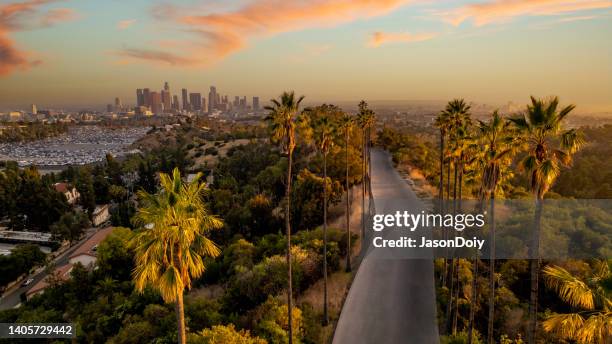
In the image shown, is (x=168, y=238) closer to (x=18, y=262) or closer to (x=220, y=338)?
(x=220, y=338)

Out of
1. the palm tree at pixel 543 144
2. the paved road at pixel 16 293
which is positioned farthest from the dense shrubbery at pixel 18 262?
the palm tree at pixel 543 144

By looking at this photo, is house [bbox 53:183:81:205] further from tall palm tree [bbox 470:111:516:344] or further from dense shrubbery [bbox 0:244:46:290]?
tall palm tree [bbox 470:111:516:344]

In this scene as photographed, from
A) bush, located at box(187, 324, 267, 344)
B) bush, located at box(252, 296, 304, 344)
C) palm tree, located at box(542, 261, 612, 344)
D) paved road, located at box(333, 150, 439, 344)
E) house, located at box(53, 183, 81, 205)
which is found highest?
palm tree, located at box(542, 261, 612, 344)

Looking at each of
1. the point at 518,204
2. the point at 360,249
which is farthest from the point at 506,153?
the point at 518,204

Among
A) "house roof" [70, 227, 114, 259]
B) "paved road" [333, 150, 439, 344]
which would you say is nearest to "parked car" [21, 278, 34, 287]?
"house roof" [70, 227, 114, 259]

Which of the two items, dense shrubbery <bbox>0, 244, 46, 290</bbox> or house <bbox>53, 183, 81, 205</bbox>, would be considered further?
house <bbox>53, 183, 81, 205</bbox>

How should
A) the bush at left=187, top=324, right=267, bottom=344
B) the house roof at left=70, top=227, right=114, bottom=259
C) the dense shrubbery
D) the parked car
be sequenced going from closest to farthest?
the bush at left=187, top=324, right=267, bottom=344, the dense shrubbery, the house roof at left=70, top=227, right=114, bottom=259, the parked car
